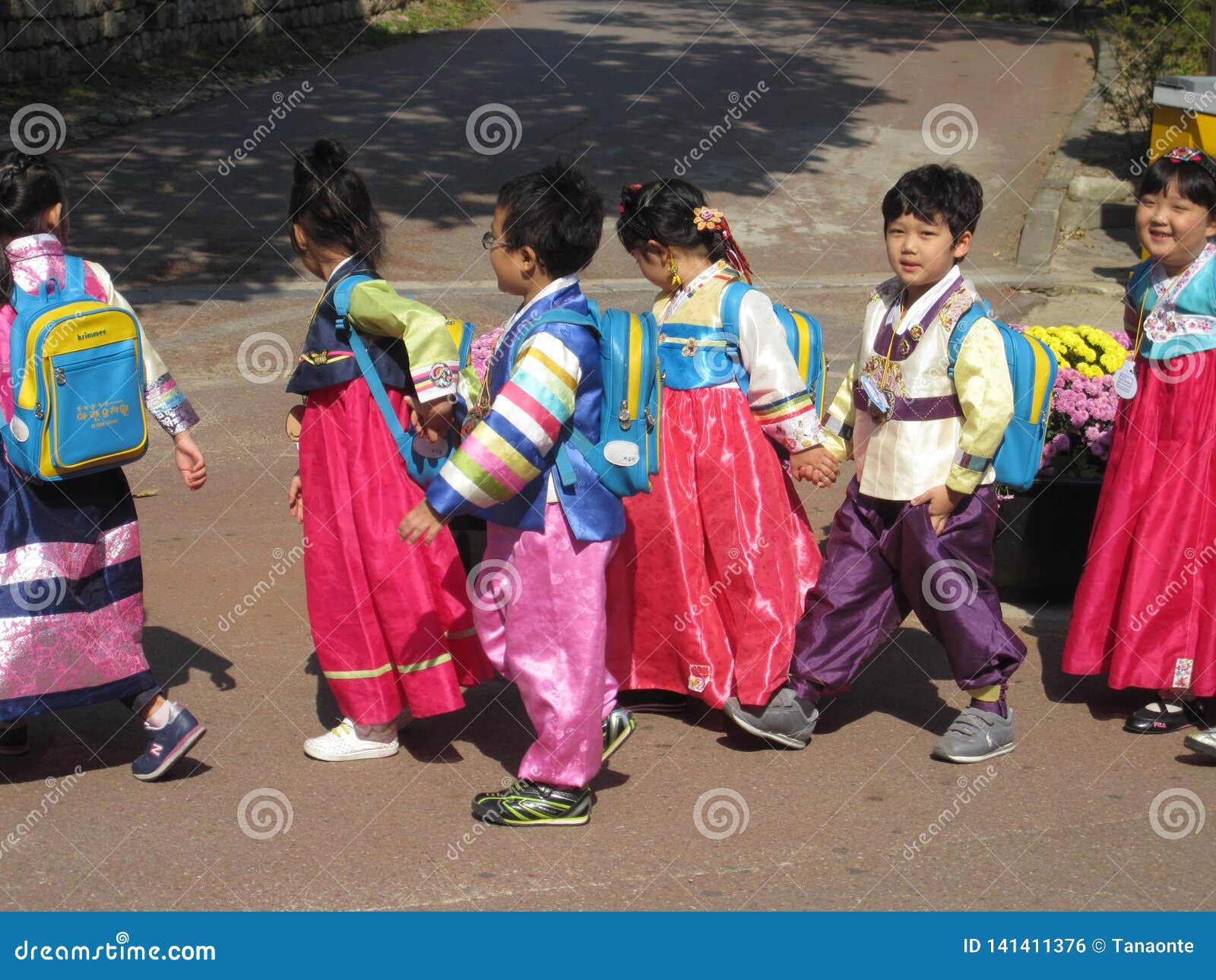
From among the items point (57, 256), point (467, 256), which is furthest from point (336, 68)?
point (57, 256)

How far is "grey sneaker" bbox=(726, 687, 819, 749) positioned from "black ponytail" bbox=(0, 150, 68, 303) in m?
2.32

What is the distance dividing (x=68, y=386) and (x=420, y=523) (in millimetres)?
1014

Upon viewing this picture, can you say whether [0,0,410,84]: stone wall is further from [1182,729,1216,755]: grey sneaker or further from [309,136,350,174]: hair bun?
[1182,729,1216,755]: grey sneaker

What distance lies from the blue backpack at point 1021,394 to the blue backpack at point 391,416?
143 centimetres

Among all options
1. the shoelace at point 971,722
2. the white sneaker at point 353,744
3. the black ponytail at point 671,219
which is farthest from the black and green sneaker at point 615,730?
the black ponytail at point 671,219

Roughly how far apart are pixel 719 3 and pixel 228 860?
20.5 meters

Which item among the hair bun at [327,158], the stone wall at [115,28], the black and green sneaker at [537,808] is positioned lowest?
the black and green sneaker at [537,808]

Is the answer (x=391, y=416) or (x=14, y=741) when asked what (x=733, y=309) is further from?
(x=14, y=741)

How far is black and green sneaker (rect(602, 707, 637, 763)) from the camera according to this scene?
13.6ft

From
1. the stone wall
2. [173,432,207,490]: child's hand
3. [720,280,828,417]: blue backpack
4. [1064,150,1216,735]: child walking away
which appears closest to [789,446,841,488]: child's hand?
[720,280,828,417]: blue backpack

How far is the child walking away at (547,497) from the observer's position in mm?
3443

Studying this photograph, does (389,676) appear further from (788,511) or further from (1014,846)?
(1014,846)

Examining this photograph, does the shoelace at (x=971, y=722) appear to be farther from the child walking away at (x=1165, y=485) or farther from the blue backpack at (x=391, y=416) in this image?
the blue backpack at (x=391, y=416)

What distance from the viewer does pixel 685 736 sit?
4379 mm
